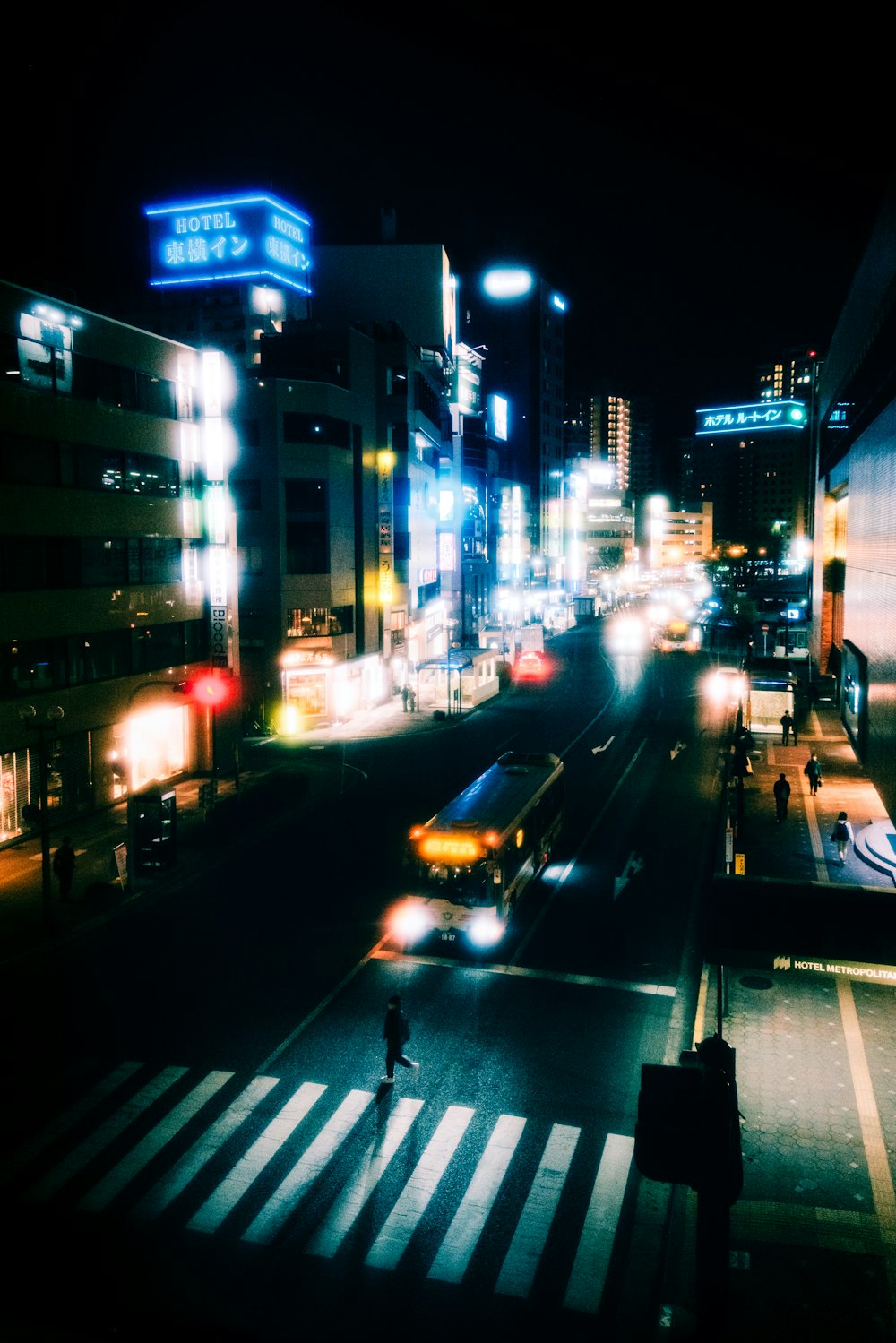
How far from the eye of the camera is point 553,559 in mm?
130375

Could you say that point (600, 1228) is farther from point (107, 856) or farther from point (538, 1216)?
point (107, 856)

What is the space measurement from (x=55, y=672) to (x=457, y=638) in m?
54.9

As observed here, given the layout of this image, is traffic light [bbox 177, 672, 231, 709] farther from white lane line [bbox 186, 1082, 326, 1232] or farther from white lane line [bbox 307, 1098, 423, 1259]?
white lane line [bbox 307, 1098, 423, 1259]

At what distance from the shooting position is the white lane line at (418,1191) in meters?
10.4

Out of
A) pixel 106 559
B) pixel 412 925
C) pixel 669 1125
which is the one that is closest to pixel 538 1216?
pixel 669 1125

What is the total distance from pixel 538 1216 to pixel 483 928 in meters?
7.99

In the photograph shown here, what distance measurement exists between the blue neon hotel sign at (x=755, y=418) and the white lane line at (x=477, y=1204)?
43712 millimetres

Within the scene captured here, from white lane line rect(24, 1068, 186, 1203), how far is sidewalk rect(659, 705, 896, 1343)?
7755 millimetres

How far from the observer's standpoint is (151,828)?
23.7m

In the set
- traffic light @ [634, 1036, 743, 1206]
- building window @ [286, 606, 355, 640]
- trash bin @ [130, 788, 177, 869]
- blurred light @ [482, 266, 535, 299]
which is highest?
blurred light @ [482, 266, 535, 299]

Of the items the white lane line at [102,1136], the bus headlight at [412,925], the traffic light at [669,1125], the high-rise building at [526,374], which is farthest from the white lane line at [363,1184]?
the high-rise building at [526,374]

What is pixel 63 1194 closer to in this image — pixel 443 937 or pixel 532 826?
pixel 443 937

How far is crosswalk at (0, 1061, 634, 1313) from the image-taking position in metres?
10.5

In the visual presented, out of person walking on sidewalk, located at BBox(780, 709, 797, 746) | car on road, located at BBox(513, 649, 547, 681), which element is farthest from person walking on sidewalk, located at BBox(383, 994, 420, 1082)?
car on road, located at BBox(513, 649, 547, 681)
